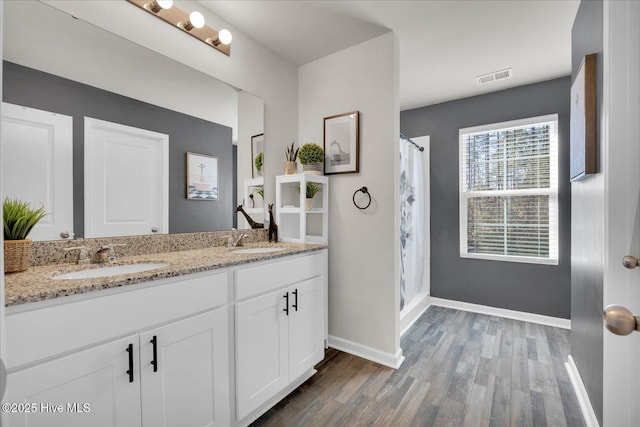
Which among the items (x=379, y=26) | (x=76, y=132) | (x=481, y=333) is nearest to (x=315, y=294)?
(x=76, y=132)

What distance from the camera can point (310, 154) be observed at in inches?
97.1

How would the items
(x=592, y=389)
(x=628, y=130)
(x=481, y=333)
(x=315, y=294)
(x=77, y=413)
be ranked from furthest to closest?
(x=481, y=333) < (x=315, y=294) < (x=592, y=389) < (x=77, y=413) < (x=628, y=130)

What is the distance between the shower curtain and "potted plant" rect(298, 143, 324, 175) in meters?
0.91

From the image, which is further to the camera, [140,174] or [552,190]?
[552,190]

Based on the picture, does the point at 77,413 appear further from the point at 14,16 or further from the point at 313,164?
the point at 313,164

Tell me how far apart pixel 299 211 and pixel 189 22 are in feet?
4.75

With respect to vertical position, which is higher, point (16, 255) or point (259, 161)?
point (259, 161)

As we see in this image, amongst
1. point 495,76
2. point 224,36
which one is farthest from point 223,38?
point 495,76

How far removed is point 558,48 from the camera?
2400mm

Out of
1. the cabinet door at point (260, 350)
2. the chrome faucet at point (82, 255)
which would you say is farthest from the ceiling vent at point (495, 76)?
the chrome faucet at point (82, 255)

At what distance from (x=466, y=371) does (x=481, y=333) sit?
0.79 m

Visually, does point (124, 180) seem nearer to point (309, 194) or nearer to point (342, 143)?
point (309, 194)

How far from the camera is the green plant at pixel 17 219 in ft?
3.86

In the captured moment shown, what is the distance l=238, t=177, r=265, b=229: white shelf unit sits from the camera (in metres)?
2.32
